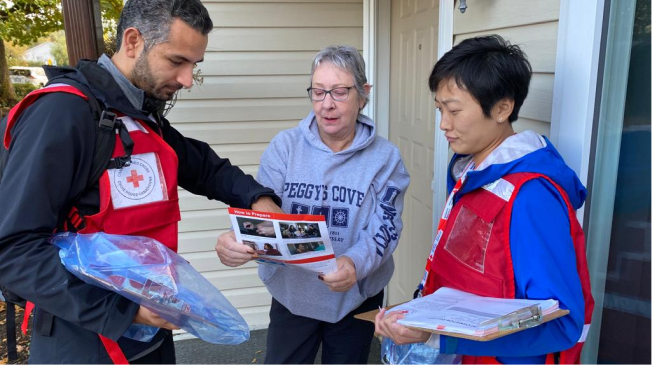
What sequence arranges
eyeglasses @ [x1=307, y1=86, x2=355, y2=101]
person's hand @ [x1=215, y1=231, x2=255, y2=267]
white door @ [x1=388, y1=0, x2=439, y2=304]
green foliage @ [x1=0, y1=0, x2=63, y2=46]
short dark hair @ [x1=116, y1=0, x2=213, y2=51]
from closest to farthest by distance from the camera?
short dark hair @ [x1=116, y1=0, x2=213, y2=51], person's hand @ [x1=215, y1=231, x2=255, y2=267], eyeglasses @ [x1=307, y1=86, x2=355, y2=101], white door @ [x1=388, y1=0, x2=439, y2=304], green foliage @ [x1=0, y1=0, x2=63, y2=46]

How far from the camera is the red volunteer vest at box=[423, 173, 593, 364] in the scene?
48.3 inches

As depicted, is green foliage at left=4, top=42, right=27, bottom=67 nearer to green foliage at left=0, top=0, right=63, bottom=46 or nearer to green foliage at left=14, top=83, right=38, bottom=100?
green foliage at left=14, top=83, right=38, bottom=100

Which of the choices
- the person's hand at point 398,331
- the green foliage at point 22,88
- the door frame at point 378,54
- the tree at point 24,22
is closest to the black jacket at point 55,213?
the person's hand at point 398,331

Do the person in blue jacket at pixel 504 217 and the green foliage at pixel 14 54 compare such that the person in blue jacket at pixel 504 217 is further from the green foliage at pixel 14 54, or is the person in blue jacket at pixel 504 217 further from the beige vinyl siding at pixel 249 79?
the green foliage at pixel 14 54

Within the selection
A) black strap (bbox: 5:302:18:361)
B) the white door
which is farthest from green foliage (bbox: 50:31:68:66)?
black strap (bbox: 5:302:18:361)

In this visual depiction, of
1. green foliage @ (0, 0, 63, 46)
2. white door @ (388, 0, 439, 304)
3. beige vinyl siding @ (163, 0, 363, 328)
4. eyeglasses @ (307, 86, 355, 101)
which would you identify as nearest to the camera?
eyeglasses @ (307, 86, 355, 101)

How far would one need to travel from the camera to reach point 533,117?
1.81m

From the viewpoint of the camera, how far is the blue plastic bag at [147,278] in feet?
3.94

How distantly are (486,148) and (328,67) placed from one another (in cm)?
71

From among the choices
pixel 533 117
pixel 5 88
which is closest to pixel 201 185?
pixel 533 117

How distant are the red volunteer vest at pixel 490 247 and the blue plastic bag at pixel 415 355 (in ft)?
0.18

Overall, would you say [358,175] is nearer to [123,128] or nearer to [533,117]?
[533,117]

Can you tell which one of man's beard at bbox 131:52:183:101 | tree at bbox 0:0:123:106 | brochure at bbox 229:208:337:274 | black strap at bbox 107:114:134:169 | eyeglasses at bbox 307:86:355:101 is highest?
tree at bbox 0:0:123:106

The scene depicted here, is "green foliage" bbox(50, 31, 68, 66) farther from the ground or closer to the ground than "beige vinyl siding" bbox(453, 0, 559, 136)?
farther from the ground
